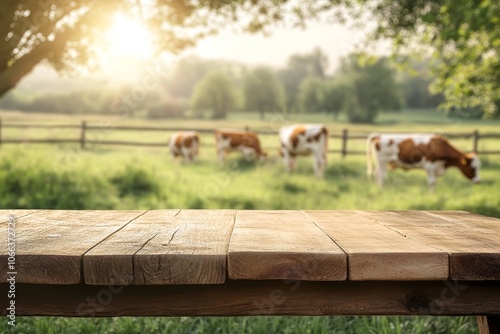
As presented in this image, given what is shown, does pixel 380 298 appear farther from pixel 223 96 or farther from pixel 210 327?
pixel 223 96

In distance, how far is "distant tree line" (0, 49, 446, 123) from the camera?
5209cm

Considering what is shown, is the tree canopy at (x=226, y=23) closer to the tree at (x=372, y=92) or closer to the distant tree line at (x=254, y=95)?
the distant tree line at (x=254, y=95)

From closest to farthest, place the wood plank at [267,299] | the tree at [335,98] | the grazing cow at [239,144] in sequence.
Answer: the wood plank at [267,299]
the grazing cow at [239,144]
the tree at [335,98]

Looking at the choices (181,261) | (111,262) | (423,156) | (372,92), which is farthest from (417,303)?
(372,92)

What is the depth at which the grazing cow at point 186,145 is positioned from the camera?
1806 centimetres

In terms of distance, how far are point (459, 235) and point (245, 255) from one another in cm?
85

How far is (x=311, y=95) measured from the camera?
225 ft

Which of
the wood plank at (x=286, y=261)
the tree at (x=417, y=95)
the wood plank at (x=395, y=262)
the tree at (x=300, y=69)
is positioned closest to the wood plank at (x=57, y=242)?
the wood plank at (x=286, y=261)

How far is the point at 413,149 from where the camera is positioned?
1319 cm

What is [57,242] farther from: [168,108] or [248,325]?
[168,108]

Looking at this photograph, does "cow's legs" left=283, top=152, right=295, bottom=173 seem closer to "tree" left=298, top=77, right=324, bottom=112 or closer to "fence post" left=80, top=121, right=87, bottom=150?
"fence post" left=80, top=121, right=87, bottom=150

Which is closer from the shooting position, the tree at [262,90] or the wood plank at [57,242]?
the wood plank at [57,242]

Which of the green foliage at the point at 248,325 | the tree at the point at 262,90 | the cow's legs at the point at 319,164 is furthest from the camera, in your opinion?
the tree at the point at 262,90

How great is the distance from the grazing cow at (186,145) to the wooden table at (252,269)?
15.9 m
